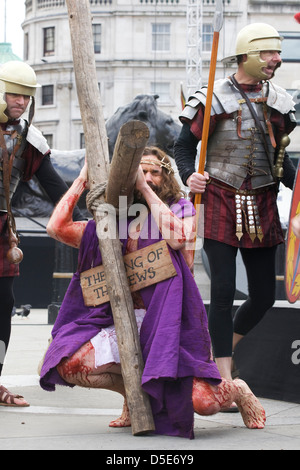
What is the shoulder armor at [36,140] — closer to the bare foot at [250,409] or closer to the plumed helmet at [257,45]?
the plumed helmet at [257,45]

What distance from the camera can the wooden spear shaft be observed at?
398 cm

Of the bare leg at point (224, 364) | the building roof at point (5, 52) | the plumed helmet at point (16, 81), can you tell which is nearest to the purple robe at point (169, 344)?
the bare leg at point (224, 364)

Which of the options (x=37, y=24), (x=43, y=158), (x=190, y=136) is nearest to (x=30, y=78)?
(x=43, y=158)

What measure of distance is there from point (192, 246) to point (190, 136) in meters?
0.96

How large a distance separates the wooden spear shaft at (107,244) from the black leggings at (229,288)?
0.80 m

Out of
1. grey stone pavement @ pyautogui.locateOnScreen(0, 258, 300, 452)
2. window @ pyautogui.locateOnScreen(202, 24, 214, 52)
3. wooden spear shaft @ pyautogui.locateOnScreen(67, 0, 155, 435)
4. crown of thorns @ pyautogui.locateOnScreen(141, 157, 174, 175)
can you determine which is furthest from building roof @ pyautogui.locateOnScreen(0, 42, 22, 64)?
crown of thorns @ pyautogui.locateOnScreen(141, 157, 174, 175)

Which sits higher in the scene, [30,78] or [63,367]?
[30,78]

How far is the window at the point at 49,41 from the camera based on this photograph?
4869 centimetres

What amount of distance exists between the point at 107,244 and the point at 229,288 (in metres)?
0.88

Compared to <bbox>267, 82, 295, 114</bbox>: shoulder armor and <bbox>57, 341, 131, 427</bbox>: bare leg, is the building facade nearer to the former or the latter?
<bbox>267, 82, 295, 114</bbox>: shoulder armor

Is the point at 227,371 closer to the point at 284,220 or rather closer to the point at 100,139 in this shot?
the point at 100,139

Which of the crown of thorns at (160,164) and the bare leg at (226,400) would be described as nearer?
the bare leg at (226,400)

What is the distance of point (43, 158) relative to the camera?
5145mm

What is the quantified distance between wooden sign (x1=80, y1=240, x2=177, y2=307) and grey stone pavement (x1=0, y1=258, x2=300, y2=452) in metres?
0.57
